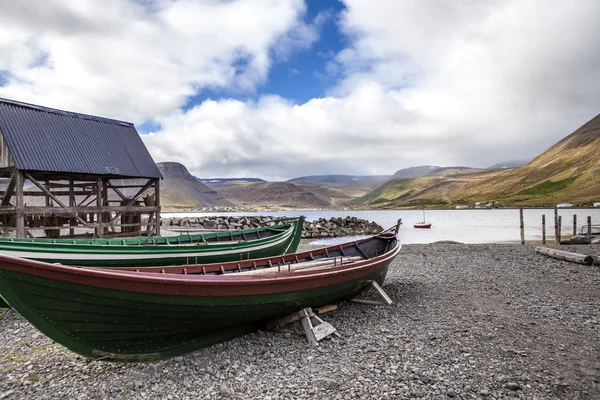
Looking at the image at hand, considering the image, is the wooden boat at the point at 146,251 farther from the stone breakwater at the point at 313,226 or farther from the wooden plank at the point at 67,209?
the stone breakwater at the point at 313,226

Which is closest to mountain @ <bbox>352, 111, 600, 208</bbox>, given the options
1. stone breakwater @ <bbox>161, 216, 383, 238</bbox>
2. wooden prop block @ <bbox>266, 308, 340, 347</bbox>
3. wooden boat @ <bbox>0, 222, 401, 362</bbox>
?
stone breakwater @ <bbox>161, 216, 383, 238</bbox>

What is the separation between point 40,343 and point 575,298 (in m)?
15.7

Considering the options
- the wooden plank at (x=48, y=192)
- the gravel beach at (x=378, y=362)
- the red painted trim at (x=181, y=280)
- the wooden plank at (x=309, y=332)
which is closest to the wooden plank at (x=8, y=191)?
the wooden plank at (x=48, y=192)

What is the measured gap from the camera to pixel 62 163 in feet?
55.8

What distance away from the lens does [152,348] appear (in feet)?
23.9

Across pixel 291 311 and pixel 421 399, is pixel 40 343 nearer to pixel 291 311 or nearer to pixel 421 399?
pixel 291 311

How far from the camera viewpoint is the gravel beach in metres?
6.34

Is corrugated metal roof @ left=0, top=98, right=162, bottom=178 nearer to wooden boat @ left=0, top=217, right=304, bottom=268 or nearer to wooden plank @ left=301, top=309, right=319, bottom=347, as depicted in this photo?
wooden boat @ left=0, top=217, right=304, bottom=268

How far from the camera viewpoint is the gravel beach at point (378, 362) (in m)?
6.34

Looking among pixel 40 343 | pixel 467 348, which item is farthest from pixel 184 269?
pixel 467 348

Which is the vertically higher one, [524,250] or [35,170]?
[35,170]

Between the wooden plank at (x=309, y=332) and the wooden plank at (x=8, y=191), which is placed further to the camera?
the wooden plank at (x=8, y=191)

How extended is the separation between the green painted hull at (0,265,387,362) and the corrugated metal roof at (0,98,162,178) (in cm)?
1246

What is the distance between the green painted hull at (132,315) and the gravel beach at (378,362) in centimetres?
43
